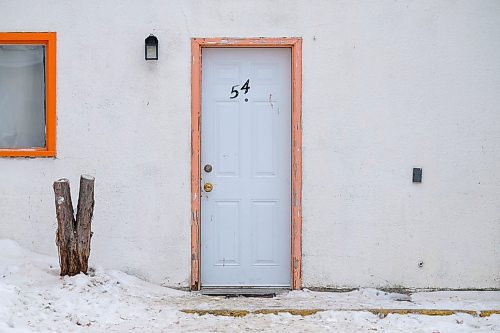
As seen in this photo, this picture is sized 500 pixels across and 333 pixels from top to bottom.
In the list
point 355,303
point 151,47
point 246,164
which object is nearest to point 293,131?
point 246,164

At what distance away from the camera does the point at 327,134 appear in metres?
7.94

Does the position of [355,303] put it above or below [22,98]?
below

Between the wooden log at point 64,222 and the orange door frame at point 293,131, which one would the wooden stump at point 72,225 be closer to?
the wooden log at point 64,222

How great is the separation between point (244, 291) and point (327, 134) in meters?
1.82

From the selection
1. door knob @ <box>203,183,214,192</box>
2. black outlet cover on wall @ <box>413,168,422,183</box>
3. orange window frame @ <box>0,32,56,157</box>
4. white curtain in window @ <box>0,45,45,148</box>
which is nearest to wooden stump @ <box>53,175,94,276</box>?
orange window frame @ <box>0,32,56,157</box>

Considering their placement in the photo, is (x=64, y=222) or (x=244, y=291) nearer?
(x=64, y=222)

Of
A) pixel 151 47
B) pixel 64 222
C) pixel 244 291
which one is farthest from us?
pixel 244 291

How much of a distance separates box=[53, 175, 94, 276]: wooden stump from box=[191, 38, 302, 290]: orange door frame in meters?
1.20

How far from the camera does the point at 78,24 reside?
312 inches

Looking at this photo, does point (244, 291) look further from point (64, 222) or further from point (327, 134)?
point (64, 222)

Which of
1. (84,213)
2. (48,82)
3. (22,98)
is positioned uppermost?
(48,82)

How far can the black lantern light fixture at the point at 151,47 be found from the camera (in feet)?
25.7

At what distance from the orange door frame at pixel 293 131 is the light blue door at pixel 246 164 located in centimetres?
12

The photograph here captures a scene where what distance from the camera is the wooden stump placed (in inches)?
277
